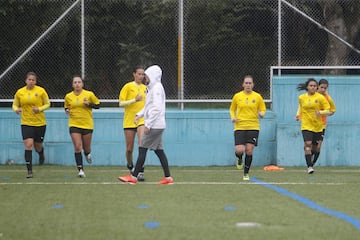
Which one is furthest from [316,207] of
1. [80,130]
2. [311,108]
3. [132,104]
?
[311,108]

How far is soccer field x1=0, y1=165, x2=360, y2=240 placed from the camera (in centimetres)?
803

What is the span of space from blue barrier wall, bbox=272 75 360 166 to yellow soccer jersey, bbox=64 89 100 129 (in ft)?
17.7

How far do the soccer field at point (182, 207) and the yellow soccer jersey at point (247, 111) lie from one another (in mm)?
894

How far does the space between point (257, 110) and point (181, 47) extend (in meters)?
4.89

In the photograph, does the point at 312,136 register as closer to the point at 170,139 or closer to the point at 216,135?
the point at 216,135

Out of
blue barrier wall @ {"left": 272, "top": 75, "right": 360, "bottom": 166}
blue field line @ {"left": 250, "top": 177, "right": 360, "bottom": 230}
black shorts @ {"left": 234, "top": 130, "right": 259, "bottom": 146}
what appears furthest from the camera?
blue barrier wall @ {"left": 272, "top": 75, "right": 360, "bottom": 166}

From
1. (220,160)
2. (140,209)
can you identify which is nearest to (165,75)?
(220,160)

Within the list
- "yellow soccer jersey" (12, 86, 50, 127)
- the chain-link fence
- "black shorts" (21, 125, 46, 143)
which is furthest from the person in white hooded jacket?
the chain-link fence

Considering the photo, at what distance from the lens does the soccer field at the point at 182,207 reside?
26.3 ft

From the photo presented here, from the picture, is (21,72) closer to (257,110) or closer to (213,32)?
(213,32)

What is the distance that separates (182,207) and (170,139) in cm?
949

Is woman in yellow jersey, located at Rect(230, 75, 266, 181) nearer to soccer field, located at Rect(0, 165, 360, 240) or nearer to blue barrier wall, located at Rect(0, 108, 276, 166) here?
soccer field, located at Rect(0, 165, 360, 240)

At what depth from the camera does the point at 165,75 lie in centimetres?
1959

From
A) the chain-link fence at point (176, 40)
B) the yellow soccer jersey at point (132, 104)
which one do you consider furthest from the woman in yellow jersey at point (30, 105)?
the chain-link fence at point (176, 40)
